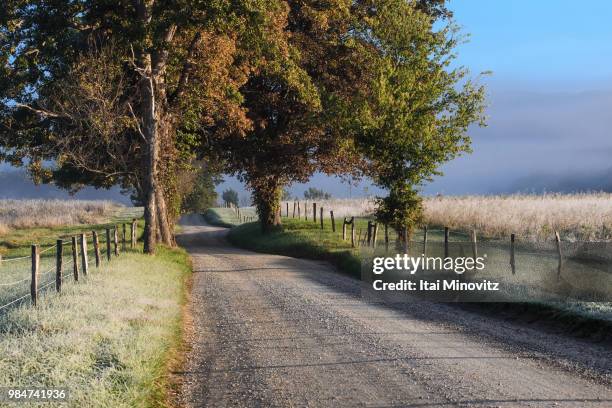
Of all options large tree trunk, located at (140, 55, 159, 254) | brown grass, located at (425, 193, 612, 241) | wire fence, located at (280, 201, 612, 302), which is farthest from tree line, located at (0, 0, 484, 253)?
brown grass, located at (425, 193, 612, 241)

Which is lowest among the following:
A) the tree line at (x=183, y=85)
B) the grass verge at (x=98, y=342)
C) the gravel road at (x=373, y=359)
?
the gravel road at (x=373, y=359)

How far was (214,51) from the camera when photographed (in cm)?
2820

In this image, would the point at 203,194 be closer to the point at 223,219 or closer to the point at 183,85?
the point at 223,219

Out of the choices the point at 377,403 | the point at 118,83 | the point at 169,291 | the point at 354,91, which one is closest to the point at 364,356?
the point at 377,403

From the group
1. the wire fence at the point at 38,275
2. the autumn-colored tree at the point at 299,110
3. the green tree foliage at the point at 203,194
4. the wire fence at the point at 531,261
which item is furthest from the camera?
the green tree foliage at the point at 203,194

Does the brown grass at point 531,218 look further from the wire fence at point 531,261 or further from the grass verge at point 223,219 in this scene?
the grass verge at point 223,219

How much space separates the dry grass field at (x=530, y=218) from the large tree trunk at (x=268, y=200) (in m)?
6.86

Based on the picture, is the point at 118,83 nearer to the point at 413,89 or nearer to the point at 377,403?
the point at 413,89

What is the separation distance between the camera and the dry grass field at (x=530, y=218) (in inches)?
1249

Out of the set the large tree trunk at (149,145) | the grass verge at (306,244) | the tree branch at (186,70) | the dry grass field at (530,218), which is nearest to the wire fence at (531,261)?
the grass verge at (306,244)

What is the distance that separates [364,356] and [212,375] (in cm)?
271

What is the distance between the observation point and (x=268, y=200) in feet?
136

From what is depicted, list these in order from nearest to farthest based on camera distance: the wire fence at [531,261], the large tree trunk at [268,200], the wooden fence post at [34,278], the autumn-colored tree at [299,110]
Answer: the wooden fence post at [34,278] < the wire fence at [531,261] < the autumn-colored tree at [299,110] < the large tree trunk at [268,200]

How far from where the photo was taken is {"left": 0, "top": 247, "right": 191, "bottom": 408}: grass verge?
27.5ft
